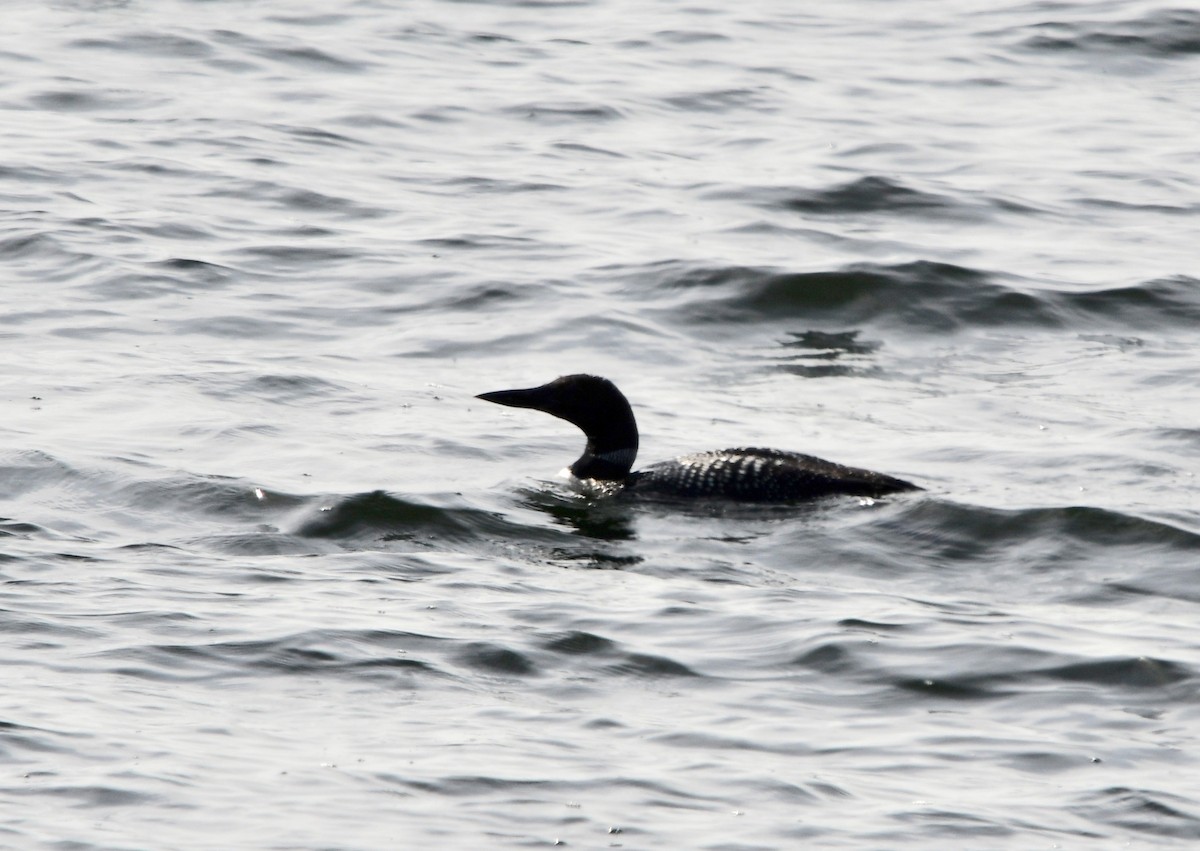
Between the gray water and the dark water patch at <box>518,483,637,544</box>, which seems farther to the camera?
the dark water patch at <box>518,483,637,544</box>

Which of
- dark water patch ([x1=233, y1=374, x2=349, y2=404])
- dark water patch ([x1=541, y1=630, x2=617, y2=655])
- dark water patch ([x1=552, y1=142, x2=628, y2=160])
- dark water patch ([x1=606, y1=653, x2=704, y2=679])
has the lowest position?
dark water patch ([x1=233, y1=374, x2=349, y2=404])

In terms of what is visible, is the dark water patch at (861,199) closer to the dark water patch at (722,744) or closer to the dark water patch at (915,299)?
the dark water patch at (915,299)

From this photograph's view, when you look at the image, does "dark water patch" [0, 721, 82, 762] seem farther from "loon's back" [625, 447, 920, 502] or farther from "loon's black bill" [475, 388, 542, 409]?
"loon's black bill" [475, 388, 542, 409]

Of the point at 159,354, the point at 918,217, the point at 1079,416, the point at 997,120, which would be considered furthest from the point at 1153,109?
the point at 159,354

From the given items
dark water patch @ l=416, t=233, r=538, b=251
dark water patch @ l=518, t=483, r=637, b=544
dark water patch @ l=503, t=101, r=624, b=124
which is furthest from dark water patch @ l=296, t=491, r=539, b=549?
dark water patch @ l=503, t=101, r=624, b=124

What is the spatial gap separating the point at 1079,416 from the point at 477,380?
300 centimetres

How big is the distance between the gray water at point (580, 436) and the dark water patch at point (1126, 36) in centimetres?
5

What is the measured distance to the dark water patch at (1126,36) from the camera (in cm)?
1981

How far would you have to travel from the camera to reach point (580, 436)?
10.8 metres

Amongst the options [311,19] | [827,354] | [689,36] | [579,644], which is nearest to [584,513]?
[579,644]

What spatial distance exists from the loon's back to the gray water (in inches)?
3.9

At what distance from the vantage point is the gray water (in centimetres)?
596

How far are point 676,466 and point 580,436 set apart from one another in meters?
1.41

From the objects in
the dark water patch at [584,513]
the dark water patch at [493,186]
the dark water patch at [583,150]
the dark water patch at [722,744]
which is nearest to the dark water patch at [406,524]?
the dark water patch at [584,513]
